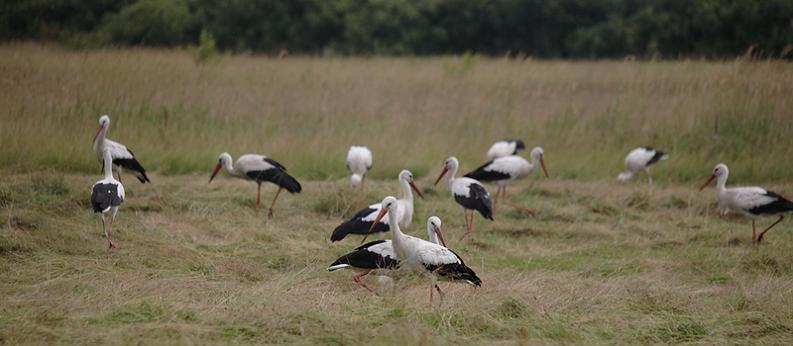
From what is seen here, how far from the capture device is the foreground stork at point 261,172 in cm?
927

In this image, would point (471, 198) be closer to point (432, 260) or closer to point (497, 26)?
point (432, 260)

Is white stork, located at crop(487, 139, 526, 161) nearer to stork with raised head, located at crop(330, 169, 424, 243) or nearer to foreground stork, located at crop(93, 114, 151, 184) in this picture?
stork with raised head, located at crop(330, 169, 424, 243)

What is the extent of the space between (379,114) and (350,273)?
22.9 feet

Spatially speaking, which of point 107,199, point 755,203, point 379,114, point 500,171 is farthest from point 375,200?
point 379,114

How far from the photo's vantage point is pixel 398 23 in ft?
103

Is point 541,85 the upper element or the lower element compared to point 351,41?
upper

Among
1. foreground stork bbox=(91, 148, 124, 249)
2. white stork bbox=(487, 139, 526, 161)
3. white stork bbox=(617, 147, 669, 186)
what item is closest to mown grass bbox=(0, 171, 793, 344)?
foreground stork bbox=(91, 148, 124, 249)

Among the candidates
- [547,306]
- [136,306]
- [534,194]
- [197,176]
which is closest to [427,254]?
[547,306]

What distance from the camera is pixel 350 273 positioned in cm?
676

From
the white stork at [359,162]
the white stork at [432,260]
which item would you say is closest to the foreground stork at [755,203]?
the white stork at [432,260]

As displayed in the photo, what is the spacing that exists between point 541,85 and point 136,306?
10568 millimetres

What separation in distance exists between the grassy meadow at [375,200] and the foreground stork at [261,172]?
0.18m

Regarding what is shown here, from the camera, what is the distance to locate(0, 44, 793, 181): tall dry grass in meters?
11.6

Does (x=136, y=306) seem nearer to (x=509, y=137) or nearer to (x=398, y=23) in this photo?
(x=509, y=137)
